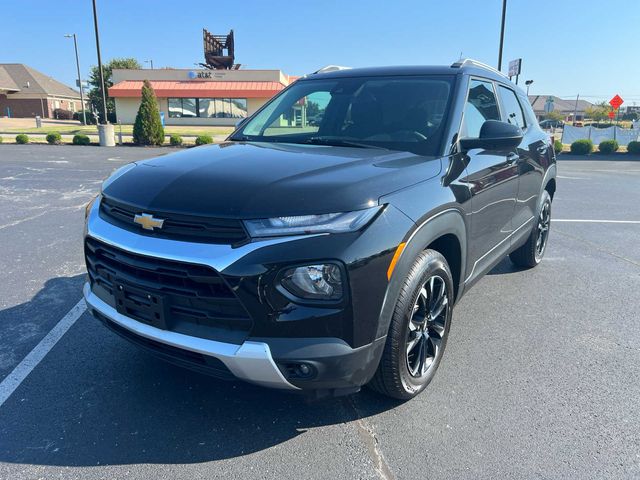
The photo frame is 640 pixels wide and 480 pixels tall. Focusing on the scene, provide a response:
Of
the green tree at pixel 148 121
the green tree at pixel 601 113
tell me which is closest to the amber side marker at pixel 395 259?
the green tree at pixel 148 121

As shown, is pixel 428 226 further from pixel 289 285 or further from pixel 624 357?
pixel 624 357

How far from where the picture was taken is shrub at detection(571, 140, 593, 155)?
79.9ft

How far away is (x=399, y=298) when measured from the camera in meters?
2.44

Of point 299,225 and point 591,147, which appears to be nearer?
point 299,225

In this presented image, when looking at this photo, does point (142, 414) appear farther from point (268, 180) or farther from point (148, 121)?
point (148, 121)

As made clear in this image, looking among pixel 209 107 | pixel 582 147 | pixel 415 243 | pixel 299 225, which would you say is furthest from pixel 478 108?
pixel 209 107

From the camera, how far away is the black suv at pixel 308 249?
2.15 metres

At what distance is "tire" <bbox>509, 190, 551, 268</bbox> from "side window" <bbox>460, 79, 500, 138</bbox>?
159 centimetres

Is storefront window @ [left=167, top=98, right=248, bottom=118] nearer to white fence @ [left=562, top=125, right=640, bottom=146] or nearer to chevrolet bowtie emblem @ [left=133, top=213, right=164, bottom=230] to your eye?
white fence @ [left=562, top=125, right=640, bottom=146]

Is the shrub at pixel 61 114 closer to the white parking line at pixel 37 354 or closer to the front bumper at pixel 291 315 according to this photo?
the white parking line at pixel 37 354

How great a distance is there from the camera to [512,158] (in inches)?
154

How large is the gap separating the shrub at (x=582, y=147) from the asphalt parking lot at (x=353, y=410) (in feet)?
74.7

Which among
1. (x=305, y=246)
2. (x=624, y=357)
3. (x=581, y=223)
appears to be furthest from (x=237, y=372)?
(x=581, y=223)

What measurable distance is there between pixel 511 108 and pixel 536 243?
158 cm
